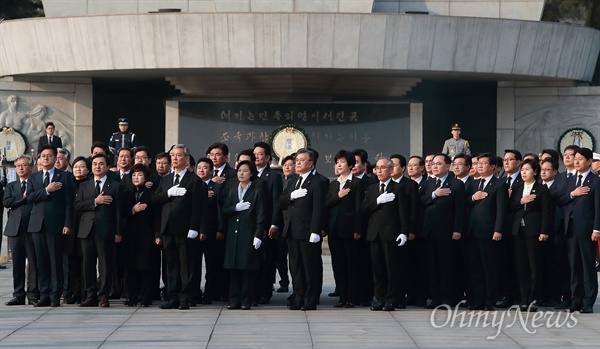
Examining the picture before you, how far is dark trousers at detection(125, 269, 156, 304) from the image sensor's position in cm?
1235

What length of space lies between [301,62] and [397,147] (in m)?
3.75

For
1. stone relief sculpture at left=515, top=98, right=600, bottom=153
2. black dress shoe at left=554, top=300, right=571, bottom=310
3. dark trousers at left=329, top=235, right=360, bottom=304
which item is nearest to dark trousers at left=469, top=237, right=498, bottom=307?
black dress shoe at left=554, top=300, right=571, bottom=310

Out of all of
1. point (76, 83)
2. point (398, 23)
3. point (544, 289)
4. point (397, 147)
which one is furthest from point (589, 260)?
point (76, 83)

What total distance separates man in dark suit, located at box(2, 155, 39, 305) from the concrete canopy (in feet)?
36.9

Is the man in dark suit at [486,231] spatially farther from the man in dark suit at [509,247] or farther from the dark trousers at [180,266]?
the dark trousers at [180,266]

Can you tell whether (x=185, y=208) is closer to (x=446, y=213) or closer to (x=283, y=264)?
(x=283, y=264)

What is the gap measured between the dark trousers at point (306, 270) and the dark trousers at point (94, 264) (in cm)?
196

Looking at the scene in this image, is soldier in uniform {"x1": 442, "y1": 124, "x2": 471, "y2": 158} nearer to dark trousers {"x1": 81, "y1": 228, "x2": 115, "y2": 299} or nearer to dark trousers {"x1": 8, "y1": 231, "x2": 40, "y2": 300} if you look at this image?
dark trousers {"x1": 81, "y1": 228, "x2": 115, "y2": 299}

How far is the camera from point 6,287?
14.2m

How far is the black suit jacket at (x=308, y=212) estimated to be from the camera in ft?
39.8

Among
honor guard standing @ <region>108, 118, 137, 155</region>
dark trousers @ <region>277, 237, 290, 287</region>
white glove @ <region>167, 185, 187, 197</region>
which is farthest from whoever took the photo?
honor guard standing @ <region>108, 118, 137, 155</region>

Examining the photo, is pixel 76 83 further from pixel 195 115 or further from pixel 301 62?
pixel 301 62

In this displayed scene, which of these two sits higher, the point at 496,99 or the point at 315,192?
the point at 496,99

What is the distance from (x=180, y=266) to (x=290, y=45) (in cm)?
1174
